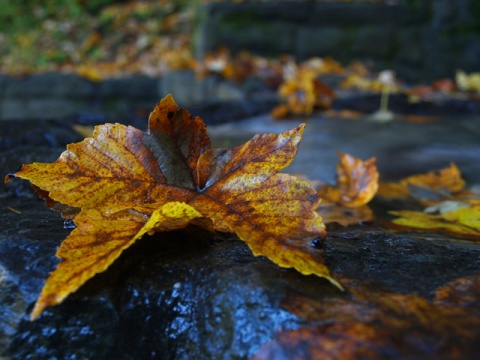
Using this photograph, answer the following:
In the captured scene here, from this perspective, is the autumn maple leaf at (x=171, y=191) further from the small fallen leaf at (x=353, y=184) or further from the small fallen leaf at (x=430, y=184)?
the small fallen leaf at (x=430, y=184)

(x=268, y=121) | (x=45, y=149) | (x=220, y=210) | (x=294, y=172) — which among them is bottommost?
(x=268, y=121)

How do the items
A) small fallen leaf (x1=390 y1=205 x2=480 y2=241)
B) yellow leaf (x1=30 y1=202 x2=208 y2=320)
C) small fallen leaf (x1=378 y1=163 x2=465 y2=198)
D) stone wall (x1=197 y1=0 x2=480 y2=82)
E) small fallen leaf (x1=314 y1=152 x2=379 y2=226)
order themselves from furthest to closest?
1. stone wall (x1=197 y1=0 x2=480 y2=82)
2. small fallen leaf (x1=378 y1=163 x2=465 y2=198)
3. small fallen leaf (x1=314 y1=152 x2=379 y2=226)
4. small fallen leaf (x1=390 y1=205 x2=480 y2=241)
5. yellow leaf (x1=30 y1=202 x2=208 y2=320)

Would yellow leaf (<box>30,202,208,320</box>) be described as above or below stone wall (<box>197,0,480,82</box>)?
above

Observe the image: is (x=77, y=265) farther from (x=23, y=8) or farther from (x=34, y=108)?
(x=23, y=8)

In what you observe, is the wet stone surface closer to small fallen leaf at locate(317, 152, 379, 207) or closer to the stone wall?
small fallen leaf at locate(317, 152, 379, 207)

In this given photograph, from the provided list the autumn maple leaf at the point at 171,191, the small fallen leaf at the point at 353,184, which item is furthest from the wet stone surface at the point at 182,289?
the small fallen leaf at the point at 353,184

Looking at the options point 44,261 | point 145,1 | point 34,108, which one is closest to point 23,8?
point 145,1

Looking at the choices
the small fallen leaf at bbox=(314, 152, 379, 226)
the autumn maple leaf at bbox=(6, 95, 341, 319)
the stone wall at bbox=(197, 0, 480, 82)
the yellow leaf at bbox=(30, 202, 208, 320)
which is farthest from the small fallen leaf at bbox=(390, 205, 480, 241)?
the stone wall at bbox=(197, 0, 480, 82)
